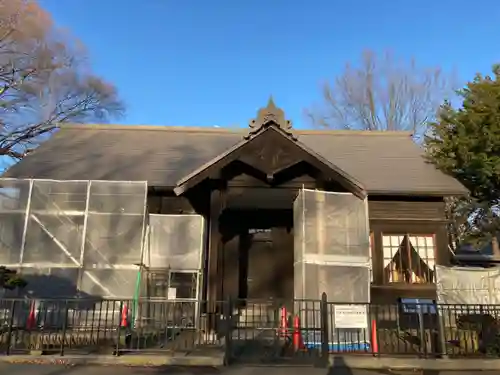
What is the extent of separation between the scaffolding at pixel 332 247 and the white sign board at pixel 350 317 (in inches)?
81.3

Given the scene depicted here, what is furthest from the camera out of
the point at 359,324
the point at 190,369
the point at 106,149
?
the point at 106,149

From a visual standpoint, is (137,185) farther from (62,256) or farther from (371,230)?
(371,230)


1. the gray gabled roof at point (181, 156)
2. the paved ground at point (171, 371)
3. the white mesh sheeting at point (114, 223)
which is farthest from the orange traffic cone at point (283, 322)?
the gray gabled roof at point (181, 156)

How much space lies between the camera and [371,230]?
1395cm

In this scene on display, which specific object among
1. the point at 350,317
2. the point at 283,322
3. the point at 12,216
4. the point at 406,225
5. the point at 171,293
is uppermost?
the point at 406,225

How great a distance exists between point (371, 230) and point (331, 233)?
84.6 inches

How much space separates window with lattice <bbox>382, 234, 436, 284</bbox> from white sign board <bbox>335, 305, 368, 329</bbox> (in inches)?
178

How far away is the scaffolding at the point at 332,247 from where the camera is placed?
11812mm

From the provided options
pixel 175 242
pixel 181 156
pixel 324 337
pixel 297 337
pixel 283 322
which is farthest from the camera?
pixel 181 156

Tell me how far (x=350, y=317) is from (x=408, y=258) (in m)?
5.22

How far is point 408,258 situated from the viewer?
45.3 feet

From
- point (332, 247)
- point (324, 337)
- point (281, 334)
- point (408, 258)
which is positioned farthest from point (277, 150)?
point (324, 337)

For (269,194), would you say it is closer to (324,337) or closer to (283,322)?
(283,322)

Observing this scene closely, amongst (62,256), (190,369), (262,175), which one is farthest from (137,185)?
(190,369)
